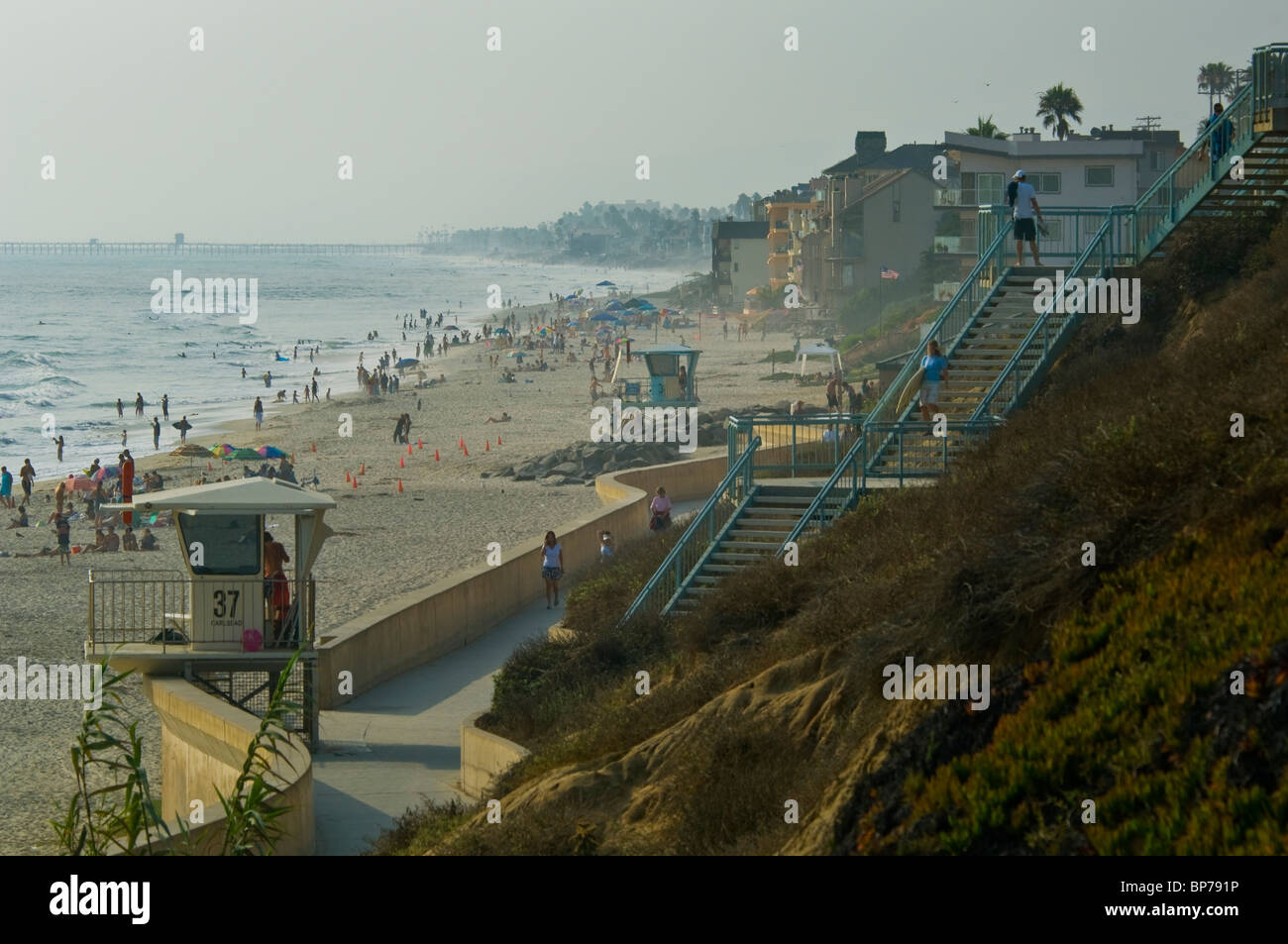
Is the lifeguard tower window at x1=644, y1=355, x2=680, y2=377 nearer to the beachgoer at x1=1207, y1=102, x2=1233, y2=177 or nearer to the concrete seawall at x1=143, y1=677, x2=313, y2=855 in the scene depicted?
the beachgoer at x1=1207, y1=102, x2=1233, y2=177

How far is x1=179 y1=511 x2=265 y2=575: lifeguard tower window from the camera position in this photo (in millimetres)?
17116

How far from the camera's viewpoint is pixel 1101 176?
163 feet

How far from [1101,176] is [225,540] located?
38765 mm

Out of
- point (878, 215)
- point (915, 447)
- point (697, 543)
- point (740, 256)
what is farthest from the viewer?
point (740, 256)

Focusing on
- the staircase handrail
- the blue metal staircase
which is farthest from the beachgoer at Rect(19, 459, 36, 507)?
the staircase handrail

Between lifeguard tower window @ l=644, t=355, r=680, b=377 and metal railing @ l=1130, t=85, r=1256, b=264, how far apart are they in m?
26.4

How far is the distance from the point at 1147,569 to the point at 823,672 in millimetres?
2967

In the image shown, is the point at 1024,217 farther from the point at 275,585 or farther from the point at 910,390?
the point at 275,585

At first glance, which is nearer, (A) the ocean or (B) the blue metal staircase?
(B) the blue metal staircase

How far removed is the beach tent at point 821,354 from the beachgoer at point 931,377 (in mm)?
40544

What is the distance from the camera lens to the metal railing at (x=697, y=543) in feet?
59.4

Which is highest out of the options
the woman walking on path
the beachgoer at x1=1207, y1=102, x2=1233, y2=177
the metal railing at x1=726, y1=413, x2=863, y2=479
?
the beachgoer at x1=1207, y1=102, x2=1233, y2=177

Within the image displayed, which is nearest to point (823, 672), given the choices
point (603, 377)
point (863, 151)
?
point (603, 377)

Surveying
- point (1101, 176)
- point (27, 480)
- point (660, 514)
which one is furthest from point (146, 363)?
point (660, 514)
